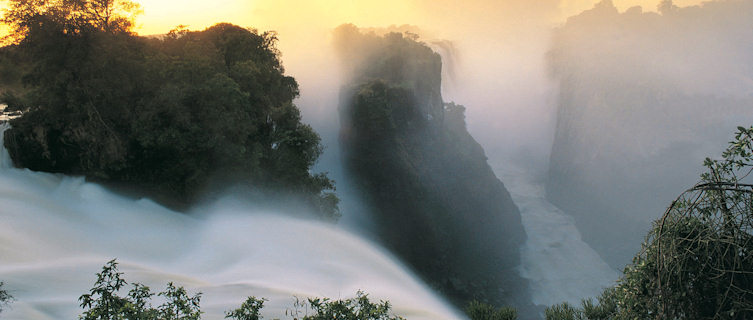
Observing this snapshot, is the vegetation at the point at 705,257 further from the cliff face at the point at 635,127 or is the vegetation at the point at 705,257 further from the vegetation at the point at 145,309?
the cliff face at the point at 635,127

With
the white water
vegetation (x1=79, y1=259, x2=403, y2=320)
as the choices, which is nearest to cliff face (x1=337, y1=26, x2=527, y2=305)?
the white water

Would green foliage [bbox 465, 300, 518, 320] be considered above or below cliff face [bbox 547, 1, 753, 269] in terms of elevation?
below

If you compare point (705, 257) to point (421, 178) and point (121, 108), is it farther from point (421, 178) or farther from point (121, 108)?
point (421, 178)

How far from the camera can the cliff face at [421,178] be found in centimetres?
3403

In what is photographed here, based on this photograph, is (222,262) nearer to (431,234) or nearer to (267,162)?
(267,162)

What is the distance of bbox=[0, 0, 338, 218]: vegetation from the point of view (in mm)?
19016

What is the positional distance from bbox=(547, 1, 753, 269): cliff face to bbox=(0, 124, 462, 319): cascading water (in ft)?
124

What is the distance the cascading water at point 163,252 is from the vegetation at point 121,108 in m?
1.15

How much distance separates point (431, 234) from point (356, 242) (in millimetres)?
8585

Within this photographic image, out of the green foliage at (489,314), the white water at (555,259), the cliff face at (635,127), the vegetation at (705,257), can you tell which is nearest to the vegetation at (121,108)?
the green foliage at (489,314)

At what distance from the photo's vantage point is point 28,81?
19.0 m

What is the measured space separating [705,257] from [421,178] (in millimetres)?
27824

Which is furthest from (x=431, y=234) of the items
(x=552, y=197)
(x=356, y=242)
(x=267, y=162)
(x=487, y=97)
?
(x=487, y=97)

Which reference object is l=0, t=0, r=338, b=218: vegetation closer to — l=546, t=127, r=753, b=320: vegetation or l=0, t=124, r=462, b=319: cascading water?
l=0, t=124, r=462, b=319: cascading water
